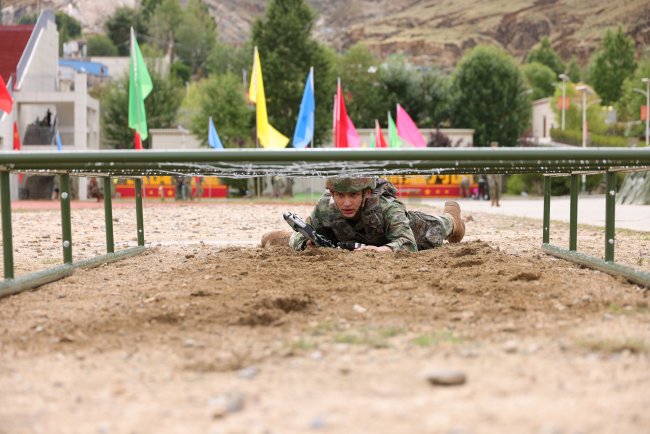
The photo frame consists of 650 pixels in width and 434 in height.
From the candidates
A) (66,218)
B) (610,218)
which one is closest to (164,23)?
(66,218)

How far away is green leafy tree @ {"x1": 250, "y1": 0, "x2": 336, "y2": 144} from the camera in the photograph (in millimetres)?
46812

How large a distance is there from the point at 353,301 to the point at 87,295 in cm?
154

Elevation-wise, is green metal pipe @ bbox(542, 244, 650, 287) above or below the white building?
below

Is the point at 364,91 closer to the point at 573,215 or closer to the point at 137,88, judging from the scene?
the point at 137,88

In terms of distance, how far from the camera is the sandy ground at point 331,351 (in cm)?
210

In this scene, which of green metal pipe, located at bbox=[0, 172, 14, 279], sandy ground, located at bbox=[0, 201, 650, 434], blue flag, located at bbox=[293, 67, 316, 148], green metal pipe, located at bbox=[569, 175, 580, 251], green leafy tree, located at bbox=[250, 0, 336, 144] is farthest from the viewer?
green leafy tree, located at bbox=[250, 0, 336, 144]

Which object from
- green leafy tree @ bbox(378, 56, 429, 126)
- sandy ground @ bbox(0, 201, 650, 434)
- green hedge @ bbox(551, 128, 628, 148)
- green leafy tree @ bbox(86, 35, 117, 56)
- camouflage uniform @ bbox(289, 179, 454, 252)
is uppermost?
green leafy tree @ bbox(86, 35, 117, 56)

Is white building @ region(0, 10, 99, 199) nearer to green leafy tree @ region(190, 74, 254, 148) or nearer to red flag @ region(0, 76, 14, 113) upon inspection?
green leafy tree @ region(190, 74, 254, 148)

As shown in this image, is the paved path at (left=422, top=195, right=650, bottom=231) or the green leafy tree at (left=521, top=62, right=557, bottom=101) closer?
the paved path at (left=422, top=195, right=650, bottom=231)

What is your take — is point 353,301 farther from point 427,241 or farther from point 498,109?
point 498,109

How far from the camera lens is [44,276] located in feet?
16.6

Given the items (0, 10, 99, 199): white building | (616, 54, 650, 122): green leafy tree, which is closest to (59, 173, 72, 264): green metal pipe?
(0, 10, 99, 199): white building

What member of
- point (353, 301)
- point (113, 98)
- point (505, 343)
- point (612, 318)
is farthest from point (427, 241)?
point (113, 98)

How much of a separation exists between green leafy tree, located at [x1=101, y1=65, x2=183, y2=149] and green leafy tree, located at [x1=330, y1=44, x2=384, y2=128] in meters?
12.4
